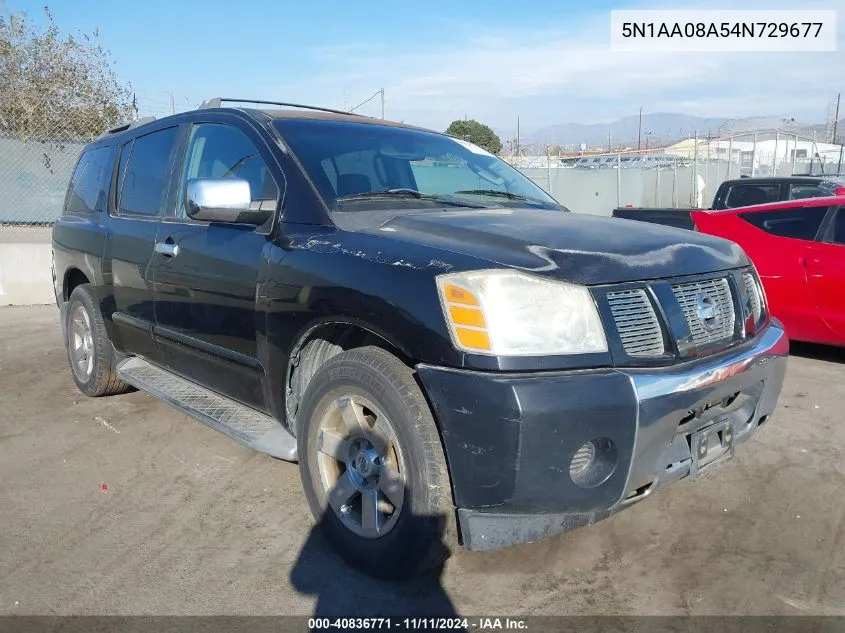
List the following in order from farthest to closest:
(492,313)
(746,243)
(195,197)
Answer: (746,243), (195,197), (492,313)

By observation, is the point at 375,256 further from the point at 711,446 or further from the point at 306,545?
the point at 711,446

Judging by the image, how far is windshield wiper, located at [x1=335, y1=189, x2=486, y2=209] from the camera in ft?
10.5

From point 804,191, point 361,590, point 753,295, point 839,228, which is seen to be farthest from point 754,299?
point 804,191

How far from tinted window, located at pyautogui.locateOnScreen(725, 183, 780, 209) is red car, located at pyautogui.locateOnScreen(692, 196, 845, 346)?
4.42m

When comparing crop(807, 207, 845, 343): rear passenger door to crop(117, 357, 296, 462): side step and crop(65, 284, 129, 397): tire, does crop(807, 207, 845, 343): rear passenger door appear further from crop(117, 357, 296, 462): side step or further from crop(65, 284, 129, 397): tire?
crop(65, 284, 129, 397): tire

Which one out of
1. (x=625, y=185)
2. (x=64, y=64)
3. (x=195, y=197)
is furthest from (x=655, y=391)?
(x=625, y=185)

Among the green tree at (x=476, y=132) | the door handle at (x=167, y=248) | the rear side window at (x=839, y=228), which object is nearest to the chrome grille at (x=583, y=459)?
the door handle at (x=167, y=248)

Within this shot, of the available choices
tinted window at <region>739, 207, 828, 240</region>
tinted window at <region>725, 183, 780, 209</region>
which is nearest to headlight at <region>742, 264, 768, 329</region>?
tinted window at <region>739, 207, 828, 240</region>

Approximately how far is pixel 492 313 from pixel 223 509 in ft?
6.14

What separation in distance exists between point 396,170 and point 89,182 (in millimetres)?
2770

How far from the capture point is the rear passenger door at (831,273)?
560 cm

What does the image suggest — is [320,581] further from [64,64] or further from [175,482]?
[64,64]

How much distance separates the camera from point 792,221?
6.17 metres

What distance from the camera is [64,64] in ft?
52.1
